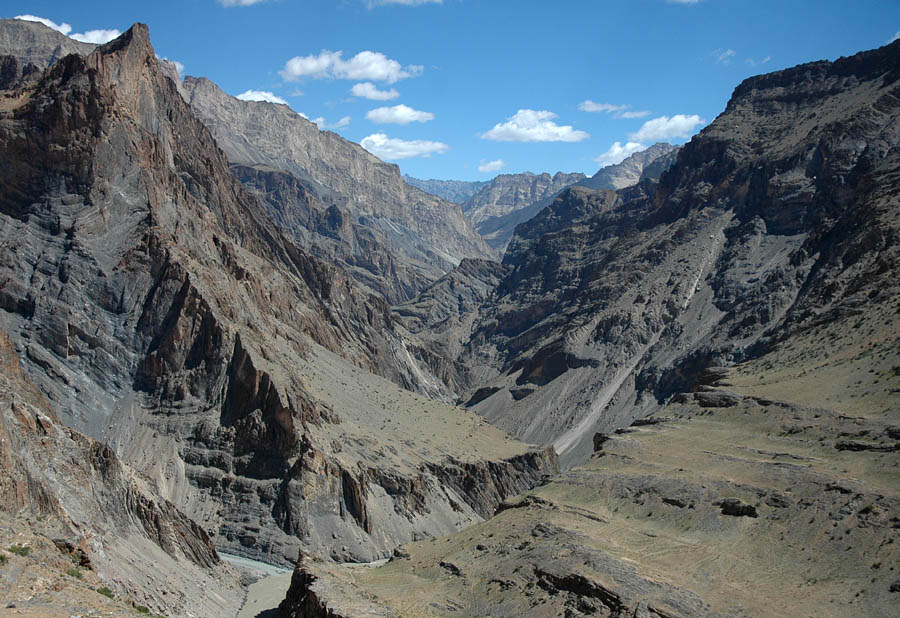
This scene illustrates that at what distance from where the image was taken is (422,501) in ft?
384

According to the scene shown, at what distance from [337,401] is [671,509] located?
244 ft

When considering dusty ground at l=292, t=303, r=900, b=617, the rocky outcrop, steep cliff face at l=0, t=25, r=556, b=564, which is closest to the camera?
the rocky outcrop

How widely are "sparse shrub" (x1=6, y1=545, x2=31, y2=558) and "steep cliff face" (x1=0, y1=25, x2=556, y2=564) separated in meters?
57.9

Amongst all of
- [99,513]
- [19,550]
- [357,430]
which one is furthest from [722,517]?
[357,430]

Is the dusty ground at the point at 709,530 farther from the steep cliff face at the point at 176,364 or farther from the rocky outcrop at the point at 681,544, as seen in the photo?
the steep cliff face at the point at 176,364

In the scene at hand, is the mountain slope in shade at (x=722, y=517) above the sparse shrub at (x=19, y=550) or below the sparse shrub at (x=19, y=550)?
below

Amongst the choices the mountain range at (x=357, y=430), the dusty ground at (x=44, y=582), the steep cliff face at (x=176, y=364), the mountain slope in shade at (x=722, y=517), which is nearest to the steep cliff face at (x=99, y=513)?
the mountain range at (x=357, y=430)

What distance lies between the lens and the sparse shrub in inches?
1533

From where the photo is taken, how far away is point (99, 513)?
6097 cm

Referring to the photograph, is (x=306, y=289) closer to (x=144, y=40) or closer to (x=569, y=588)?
(x=144, y=40)

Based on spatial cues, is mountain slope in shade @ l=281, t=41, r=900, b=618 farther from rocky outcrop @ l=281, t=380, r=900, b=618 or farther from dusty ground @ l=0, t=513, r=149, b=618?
dusty ground @ l=0, t=513, r=149, b=618

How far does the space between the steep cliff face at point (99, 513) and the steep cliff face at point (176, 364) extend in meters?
24.9

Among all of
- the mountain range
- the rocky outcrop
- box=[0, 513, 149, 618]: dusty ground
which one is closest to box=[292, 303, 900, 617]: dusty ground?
the rocky outcrop

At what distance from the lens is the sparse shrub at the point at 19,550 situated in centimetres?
3895
